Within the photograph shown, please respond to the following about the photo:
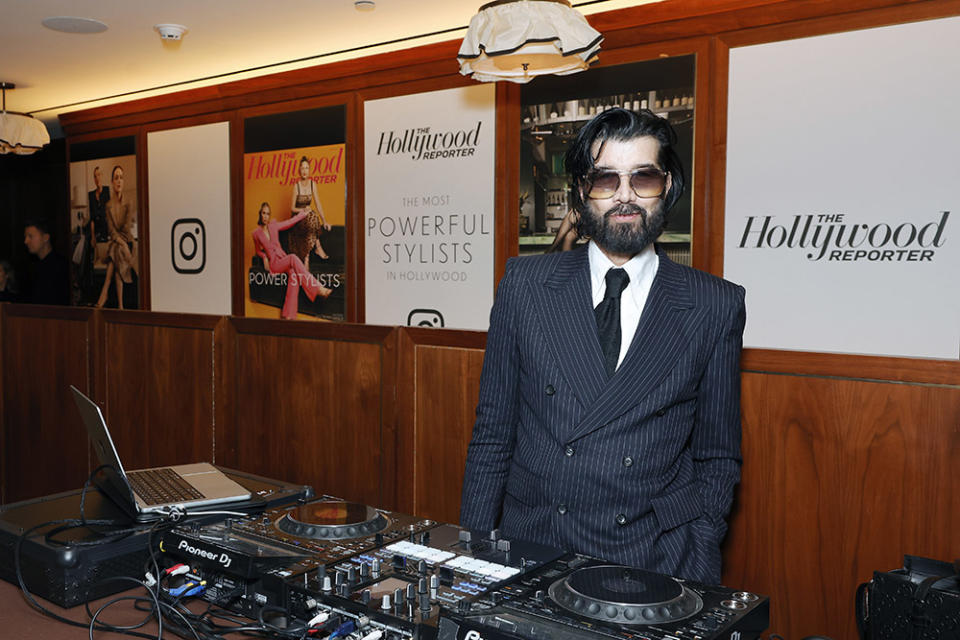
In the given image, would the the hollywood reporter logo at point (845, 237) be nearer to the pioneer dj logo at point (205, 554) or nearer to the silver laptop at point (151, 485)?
the silver laptop at point (151, 485)

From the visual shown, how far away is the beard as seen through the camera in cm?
169

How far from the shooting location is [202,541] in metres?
1.23

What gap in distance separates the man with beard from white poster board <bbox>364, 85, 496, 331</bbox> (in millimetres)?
2418

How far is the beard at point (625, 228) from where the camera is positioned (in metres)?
1.69

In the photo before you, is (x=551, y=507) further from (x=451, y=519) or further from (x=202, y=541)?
(x=451, y=519)

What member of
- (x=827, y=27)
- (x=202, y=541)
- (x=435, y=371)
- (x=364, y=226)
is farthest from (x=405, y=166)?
(x=202, y=541)

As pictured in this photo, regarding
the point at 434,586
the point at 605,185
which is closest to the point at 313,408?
the point at 605,185

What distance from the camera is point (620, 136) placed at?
1.70 meters

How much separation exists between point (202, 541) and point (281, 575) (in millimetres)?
190

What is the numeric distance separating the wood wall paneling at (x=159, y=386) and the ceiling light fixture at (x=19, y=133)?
1.65m

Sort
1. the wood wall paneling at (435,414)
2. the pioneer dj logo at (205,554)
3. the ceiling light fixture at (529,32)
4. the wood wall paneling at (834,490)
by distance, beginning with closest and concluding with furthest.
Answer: the pioneer dj logo at (205,554)
the wood wall paneling at (834,490)
the ceiling light fixture at (529,32)
the wood wall paneling at (435,414)

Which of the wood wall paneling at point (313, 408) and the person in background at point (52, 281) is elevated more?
the person in background at point (52, 281)

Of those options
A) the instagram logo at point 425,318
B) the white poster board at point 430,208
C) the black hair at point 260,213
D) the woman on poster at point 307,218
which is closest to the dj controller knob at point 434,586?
the white poster board at point 430,208

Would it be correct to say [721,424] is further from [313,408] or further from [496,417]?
[313,408]
